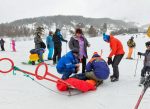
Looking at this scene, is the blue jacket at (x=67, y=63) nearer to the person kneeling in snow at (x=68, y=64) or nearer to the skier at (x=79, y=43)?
the person kneeling in snow at (x=68, y=64)

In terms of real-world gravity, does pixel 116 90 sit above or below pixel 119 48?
below

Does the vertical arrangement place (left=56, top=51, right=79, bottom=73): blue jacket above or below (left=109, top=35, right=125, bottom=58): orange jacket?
below

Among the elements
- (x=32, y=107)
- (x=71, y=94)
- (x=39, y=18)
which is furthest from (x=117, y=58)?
(x=39, y=18)

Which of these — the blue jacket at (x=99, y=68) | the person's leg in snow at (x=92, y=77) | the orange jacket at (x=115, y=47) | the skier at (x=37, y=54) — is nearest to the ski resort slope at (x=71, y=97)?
the person's leg in snow at (x=92, y=77)

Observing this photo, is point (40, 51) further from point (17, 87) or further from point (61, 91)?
point (61, 91)

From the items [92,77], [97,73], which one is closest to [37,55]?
[92,77]

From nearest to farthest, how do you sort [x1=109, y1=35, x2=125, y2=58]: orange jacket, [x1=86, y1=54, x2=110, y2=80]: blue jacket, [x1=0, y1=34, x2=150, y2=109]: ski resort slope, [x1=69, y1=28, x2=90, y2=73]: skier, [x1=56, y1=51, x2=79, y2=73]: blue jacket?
[x1=0, y1=34, x2=150, y2=109]: ski resort slope, [x1=86, y1=54, x2=110, y2=80]: blue jacket, [x1=56, y1=51, x2=79, y2=73]: blue jacket, [x1=109, y1=35, x2=125, y2=58]: orange jacket, [x1=69, y1=28, x2=90, y2=73]: skier

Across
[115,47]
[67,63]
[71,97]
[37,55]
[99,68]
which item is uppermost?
[115,47]

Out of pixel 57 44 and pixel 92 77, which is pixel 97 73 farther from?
pixel 57 44

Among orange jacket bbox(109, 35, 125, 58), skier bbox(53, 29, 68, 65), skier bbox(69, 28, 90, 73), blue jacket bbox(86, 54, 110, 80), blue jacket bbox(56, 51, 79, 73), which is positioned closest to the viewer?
blue jacket bbox(86, 54, 110, 80)

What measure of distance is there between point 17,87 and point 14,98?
101cm

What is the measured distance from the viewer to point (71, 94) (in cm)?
629

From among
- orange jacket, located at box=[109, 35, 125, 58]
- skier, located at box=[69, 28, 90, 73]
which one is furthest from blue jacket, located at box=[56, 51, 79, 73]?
orange jacket, located at box=[109, 35, 125, 58]

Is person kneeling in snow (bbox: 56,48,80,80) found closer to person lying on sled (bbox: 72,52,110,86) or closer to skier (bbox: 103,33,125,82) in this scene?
person lying on sled (bbox: 72,52,110,86)
